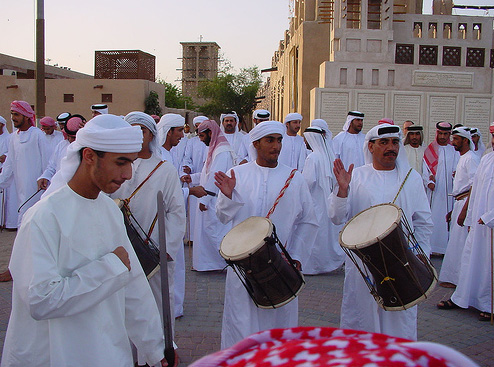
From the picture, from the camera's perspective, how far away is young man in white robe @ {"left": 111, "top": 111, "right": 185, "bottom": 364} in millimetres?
3994

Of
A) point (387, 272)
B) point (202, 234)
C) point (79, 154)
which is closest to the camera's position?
point (79, 154)

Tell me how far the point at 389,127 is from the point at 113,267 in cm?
272

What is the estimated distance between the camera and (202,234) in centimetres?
756

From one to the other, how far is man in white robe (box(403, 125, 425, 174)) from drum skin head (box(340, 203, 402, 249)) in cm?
532

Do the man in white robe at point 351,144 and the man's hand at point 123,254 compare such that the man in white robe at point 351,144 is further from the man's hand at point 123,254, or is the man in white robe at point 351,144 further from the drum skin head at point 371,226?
the man's hand at point 123,254

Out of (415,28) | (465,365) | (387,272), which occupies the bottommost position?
(387,272)

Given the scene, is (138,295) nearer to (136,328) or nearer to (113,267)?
(136,328)

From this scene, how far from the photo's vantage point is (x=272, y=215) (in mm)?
4109

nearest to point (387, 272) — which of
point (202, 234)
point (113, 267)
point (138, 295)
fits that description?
point (138, 295)

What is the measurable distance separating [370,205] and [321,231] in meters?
3.65

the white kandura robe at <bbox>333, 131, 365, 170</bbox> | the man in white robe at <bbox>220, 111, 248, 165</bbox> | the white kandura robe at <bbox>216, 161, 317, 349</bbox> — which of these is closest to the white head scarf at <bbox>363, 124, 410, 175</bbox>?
the white kandura robe at <bbox>216, 161, 317, 349</bbox>

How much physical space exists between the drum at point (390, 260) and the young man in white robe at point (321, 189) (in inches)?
150

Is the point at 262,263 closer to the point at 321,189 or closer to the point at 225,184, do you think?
the point at 225,184

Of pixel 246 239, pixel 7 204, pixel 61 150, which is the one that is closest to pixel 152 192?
pixel 246 239
